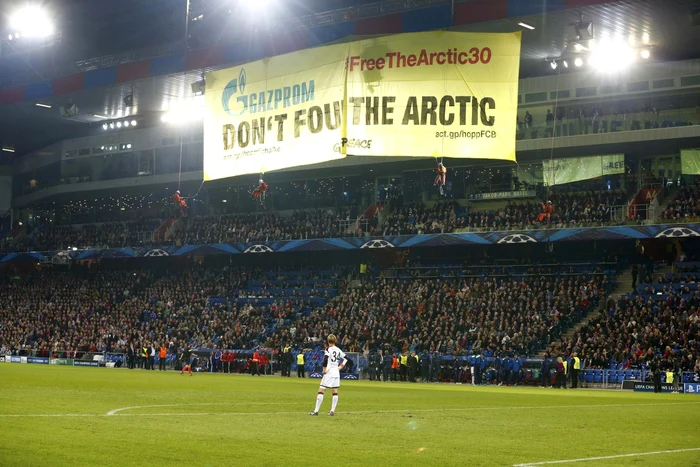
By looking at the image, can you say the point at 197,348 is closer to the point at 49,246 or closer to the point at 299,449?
the point at 49,246

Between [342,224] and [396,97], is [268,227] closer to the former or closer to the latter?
[342,224]

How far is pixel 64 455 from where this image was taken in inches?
432

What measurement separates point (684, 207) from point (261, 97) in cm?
3418

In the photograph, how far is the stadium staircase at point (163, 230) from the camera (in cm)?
6675

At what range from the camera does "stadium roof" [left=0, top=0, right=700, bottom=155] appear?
3922 cm

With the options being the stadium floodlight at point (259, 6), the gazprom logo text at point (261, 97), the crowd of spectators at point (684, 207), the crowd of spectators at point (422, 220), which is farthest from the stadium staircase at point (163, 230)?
the gazprom logo text at point (261, 97)

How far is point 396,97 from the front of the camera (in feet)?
52.5

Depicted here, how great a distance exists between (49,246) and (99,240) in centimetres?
490

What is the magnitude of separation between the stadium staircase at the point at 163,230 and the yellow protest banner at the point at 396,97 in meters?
51.2

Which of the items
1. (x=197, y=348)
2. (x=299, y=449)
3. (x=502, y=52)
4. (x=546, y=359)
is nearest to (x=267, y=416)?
(x=299, y=449)

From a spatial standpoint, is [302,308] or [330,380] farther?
[302,308]

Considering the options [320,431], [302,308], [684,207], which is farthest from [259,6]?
[320,431]

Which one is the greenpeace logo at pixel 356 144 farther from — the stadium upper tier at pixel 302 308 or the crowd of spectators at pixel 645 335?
the stadium upper tier at pixel 302 308

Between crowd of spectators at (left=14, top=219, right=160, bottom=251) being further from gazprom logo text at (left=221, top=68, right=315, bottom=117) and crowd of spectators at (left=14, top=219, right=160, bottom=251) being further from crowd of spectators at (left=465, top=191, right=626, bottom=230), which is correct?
gazprom logo text at (left=221, top=68, right=315, bottom=117)
